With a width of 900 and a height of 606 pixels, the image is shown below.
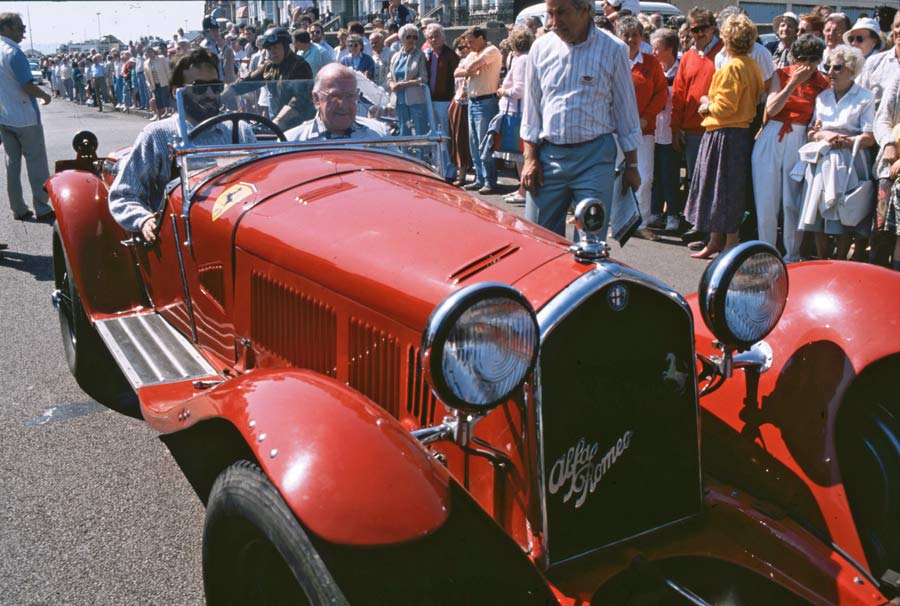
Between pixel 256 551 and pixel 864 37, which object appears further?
pixel 864 37

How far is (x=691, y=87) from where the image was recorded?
713 centimetres

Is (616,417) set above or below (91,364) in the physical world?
above

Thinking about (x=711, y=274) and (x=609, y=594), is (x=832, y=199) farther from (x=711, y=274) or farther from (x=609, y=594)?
(x=609, y=594)

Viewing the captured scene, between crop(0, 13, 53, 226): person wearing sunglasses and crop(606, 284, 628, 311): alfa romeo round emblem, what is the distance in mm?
7522

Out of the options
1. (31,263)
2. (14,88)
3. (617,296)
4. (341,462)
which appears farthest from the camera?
(14,88)

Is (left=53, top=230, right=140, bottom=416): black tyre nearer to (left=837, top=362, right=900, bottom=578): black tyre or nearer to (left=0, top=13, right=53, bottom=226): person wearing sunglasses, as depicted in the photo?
(left=837, top=362, right=900, bottom=578): black tyre

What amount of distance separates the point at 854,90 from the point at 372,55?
772 cm

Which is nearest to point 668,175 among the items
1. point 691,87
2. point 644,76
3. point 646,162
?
point 646,162

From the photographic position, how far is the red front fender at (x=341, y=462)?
1.70m

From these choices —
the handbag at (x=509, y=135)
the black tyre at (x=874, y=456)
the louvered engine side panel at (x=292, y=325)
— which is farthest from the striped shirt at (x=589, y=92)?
the handbag at (x=509, y=135)

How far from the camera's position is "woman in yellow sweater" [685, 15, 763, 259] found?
6.32 m

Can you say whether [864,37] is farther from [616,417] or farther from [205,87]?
[616,417]

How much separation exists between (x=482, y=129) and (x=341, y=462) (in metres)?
8.19

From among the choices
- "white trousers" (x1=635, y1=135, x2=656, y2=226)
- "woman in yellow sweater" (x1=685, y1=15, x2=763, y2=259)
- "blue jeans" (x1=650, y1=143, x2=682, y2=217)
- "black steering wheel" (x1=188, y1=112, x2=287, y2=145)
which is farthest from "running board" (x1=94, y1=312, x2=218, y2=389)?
"blue jeans" (x1=650, y1=143, x2=682, y2=217)
